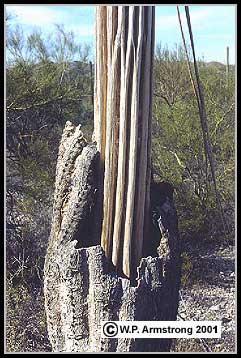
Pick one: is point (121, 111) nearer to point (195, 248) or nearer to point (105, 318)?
point (195, 248)

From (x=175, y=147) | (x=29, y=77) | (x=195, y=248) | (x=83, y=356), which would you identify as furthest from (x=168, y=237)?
(x=29, y=77)

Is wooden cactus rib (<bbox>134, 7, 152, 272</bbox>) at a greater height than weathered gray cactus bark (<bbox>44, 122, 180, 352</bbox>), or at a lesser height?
greater

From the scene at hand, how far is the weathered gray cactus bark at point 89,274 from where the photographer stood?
6.49 feet

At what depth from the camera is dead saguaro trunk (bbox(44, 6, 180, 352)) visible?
195 cm

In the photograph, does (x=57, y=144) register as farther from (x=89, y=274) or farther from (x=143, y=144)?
(x=89, y=274)

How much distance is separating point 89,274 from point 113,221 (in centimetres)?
15

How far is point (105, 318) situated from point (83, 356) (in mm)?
130

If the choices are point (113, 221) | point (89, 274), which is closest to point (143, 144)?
point (113, 221)

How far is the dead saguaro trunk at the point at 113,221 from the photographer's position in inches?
76.9

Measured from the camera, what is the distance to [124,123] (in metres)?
1.95

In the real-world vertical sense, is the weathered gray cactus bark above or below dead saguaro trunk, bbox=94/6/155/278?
below

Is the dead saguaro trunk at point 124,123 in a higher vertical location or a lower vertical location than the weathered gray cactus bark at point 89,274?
higher

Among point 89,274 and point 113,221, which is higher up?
point 113,221

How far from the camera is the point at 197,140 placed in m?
2.03
